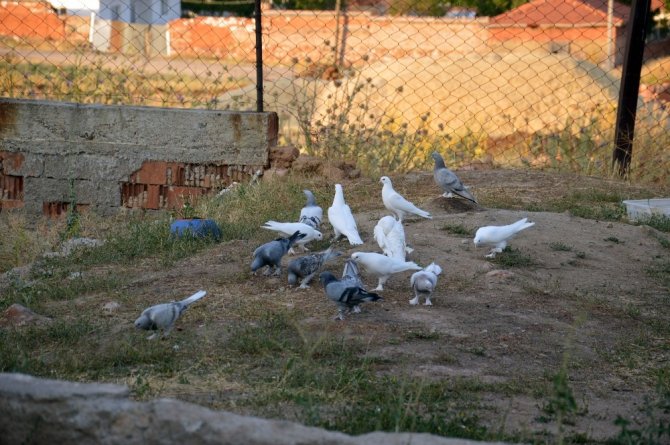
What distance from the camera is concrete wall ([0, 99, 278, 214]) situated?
27.7 feet

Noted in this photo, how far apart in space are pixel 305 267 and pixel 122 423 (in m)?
2.45

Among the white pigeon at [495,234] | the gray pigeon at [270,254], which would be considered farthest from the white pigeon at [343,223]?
the white pigeon at [495,234]

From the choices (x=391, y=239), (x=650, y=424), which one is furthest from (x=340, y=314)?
(x=650, y=424)

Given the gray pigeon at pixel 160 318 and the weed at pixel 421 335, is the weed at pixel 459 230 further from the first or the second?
the gray pigeon at pixel 160 318

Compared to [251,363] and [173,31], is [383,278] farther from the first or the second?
[173,31]

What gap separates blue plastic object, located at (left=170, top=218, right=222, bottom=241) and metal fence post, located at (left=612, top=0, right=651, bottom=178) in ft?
14.1

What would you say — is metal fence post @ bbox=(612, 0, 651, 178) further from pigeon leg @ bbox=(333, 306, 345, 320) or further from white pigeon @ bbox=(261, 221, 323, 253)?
pigeon leg @ bbox=(333, 306, 345, 320)

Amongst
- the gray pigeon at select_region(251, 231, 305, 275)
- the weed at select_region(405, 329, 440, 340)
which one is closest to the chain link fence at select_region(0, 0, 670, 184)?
the gray pigeon at select_region(251, 231, 305, 275)

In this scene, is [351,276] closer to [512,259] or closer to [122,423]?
[512,259]

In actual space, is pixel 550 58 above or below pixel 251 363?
above

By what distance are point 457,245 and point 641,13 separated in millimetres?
3956

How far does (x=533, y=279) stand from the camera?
18.3 ft

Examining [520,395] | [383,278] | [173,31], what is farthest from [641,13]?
[173,31]

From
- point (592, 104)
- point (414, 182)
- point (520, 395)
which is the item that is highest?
point (592, 104)
